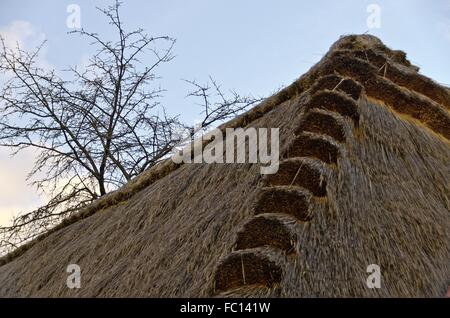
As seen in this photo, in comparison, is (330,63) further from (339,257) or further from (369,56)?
(339,257)

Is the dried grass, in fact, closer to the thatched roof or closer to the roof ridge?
the thatched roof

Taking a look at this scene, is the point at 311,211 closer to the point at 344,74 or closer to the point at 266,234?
the point at 266,234

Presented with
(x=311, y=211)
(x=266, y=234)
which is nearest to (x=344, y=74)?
(x=311, y=211)

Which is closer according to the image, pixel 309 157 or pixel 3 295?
pixel 309 157

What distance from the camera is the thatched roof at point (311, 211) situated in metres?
2.83

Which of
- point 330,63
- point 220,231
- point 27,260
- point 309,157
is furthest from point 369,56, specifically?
point 27,260

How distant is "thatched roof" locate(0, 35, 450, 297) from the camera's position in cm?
283

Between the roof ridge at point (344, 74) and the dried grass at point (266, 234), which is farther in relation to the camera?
the roof ridge at point (344, 74)

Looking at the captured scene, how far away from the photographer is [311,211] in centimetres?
300

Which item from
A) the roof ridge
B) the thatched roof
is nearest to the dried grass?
the thatched roof

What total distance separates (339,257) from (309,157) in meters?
0.57

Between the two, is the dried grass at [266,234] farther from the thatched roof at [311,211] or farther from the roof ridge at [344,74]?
the roof ridge at [344,74]

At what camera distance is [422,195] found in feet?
12.0

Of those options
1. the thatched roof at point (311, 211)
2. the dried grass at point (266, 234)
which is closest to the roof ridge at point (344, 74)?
the thatched roof at point (311, 211)
